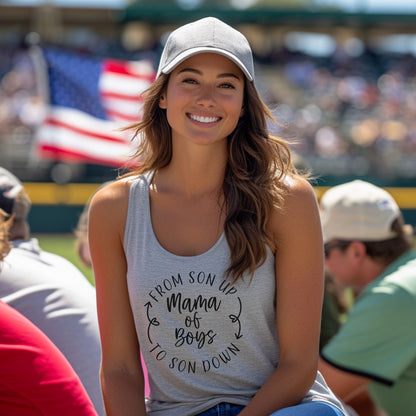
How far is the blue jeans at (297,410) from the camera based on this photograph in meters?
2.33

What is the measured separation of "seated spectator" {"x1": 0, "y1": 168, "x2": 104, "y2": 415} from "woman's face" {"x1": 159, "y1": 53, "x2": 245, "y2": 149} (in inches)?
32.0

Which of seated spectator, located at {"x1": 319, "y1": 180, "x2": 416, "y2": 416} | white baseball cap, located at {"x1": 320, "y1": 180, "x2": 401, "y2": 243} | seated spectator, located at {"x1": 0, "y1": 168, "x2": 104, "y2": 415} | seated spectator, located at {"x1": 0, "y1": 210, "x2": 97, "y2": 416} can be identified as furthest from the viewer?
white baseball cap, located at {"x1": 320, "y1": 180, "x2": 401, "y2": 243}

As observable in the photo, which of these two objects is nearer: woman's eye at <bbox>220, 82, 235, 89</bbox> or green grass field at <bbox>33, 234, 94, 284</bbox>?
woman's eye at <bbox>220, 82, 235, 89</bbox>

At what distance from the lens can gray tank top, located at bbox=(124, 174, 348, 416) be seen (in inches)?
97.0

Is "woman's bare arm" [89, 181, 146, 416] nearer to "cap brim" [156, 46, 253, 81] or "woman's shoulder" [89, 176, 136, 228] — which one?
"woman's shoulder" [89, 176, 136, 228]

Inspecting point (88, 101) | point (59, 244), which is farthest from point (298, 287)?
point (59, 244)

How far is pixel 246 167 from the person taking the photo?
2713 mm

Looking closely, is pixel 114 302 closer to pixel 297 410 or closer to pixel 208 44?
pixel 297 410

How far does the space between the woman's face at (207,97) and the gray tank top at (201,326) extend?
0.37m

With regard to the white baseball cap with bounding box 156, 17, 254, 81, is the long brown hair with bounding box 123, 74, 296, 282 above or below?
below

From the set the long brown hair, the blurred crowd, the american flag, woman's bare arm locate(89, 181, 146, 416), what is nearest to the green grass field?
the blurred crowd

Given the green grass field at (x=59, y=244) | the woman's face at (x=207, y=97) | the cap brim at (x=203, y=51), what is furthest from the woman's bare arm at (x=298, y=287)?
the green grass field at (x=59, y=244)

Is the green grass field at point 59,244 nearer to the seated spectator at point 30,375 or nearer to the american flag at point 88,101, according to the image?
the american flag at point 88,101

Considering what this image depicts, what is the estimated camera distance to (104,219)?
263cm
